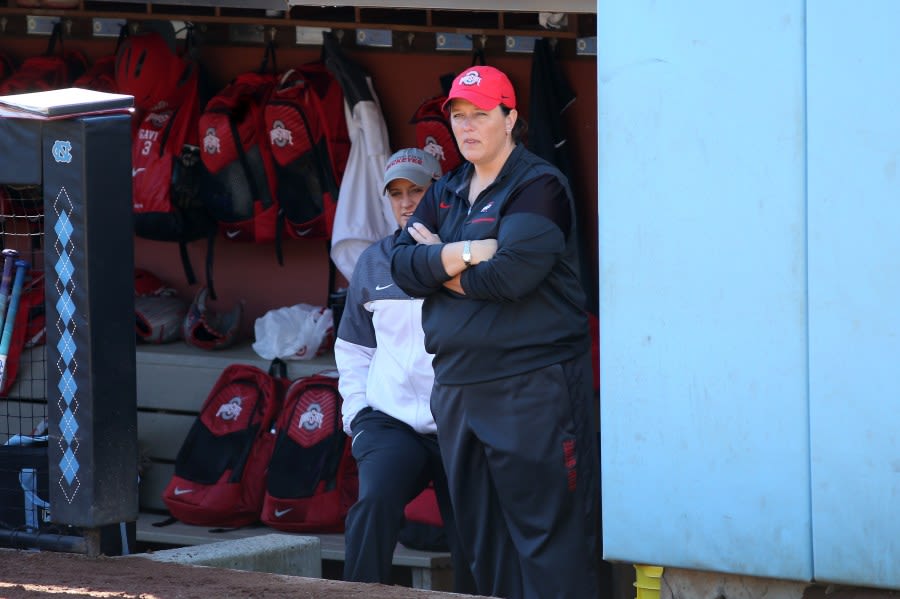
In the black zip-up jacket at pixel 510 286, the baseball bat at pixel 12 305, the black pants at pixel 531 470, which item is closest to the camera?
the black zip-up jacket at pixel 510 286

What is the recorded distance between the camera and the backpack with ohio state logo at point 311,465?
536 cm

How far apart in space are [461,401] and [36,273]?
1667mm

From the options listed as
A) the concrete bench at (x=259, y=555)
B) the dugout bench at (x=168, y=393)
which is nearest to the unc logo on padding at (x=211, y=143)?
the dugout bench at (x=168, y=393)

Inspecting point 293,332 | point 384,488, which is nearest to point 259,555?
point 384,488

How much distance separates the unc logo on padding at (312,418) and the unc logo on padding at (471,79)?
201 cm

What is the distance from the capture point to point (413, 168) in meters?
4.56

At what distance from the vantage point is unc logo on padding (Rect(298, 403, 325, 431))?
5.51 meters

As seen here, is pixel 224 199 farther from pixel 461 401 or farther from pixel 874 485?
pixel 874 485

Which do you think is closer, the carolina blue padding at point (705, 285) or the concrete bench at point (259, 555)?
the carolina blue padding at point (705, 285)

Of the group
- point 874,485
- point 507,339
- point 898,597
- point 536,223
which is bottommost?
point 898,597

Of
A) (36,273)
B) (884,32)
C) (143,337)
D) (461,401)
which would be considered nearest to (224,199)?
(143,337)

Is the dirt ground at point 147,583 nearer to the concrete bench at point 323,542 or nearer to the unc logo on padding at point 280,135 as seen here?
the concrete bench at point 323,542

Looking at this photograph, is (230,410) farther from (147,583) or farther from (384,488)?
(147,583)

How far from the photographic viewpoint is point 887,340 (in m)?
3.32
